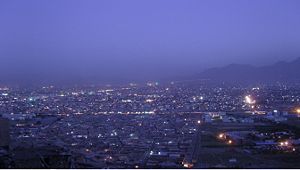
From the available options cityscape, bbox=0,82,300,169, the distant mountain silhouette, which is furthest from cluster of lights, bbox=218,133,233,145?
→ the distant mountain silhouette

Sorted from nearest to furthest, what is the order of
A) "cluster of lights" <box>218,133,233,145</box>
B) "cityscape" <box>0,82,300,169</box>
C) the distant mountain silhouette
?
"cityscape" <box>0,82,300,169</box>, "cluster of lights" <box>218,133,233,145</box>, the distant mountain silhouette

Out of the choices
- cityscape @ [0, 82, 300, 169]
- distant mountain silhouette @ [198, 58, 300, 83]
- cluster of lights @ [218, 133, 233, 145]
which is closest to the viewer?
cityscape @ [0, 82, 300, 169]

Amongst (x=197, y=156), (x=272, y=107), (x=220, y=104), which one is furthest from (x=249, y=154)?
(x=220, y=104)

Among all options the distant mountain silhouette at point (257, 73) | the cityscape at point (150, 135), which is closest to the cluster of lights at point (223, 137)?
the cityscape at point (150, 135)

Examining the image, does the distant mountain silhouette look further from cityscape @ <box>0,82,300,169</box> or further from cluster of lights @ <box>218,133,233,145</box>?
cluster of lights @ <box>218,133,233,145</box>

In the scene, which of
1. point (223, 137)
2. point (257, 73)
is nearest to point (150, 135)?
point (223, 137)

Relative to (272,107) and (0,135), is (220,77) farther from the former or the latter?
(0,135)
